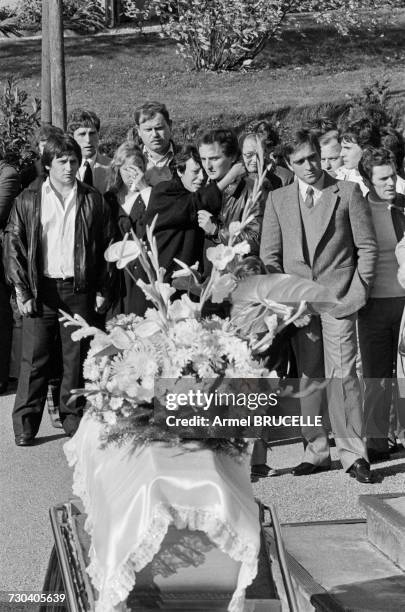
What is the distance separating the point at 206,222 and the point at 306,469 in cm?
182

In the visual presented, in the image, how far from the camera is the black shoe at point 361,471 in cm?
707

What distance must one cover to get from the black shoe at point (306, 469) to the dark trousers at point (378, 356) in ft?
1.51

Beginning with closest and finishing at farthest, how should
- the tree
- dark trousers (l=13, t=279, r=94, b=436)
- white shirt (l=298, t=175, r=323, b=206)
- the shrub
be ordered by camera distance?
1. white shirt (l=298, t=175, r=323, b=206)
2. dark trousers (l=13, t=279, r=94, b=436)
3. the shrub
4. the tree

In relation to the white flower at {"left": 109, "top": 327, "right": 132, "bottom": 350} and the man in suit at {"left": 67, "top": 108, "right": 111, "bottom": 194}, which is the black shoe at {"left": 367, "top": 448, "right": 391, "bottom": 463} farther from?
the white flower at {"left": 109, "top": 327, "right": 132, "bottom": 350}

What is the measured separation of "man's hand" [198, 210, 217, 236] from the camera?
25.4 feet

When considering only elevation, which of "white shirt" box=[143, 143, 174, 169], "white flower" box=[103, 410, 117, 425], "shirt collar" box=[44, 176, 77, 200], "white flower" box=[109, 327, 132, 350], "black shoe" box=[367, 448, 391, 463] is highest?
"white shirt" box=[143, 143, 174, 169]

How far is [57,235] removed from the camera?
26.5ft

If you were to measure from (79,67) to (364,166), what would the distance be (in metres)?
21.3

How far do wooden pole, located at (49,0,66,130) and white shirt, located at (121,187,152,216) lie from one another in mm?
6156

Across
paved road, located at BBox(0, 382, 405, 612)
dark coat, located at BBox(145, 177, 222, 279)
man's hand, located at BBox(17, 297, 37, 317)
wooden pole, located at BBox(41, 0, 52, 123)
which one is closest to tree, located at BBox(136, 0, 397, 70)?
wooden pole, located at BBox(41, 0, 52, 123)

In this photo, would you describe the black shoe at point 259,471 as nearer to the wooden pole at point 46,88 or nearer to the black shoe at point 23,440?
the black shoe at point 23,440

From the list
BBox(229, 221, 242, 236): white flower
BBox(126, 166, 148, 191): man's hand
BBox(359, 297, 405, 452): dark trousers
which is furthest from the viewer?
BBox(126, 166, 148, 191): man's hand

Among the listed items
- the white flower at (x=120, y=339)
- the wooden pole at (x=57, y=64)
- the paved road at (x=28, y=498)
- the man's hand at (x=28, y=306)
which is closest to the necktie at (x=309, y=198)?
the man's hand at (x=28, y=306)

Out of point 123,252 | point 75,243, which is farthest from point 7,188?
point 123,252
